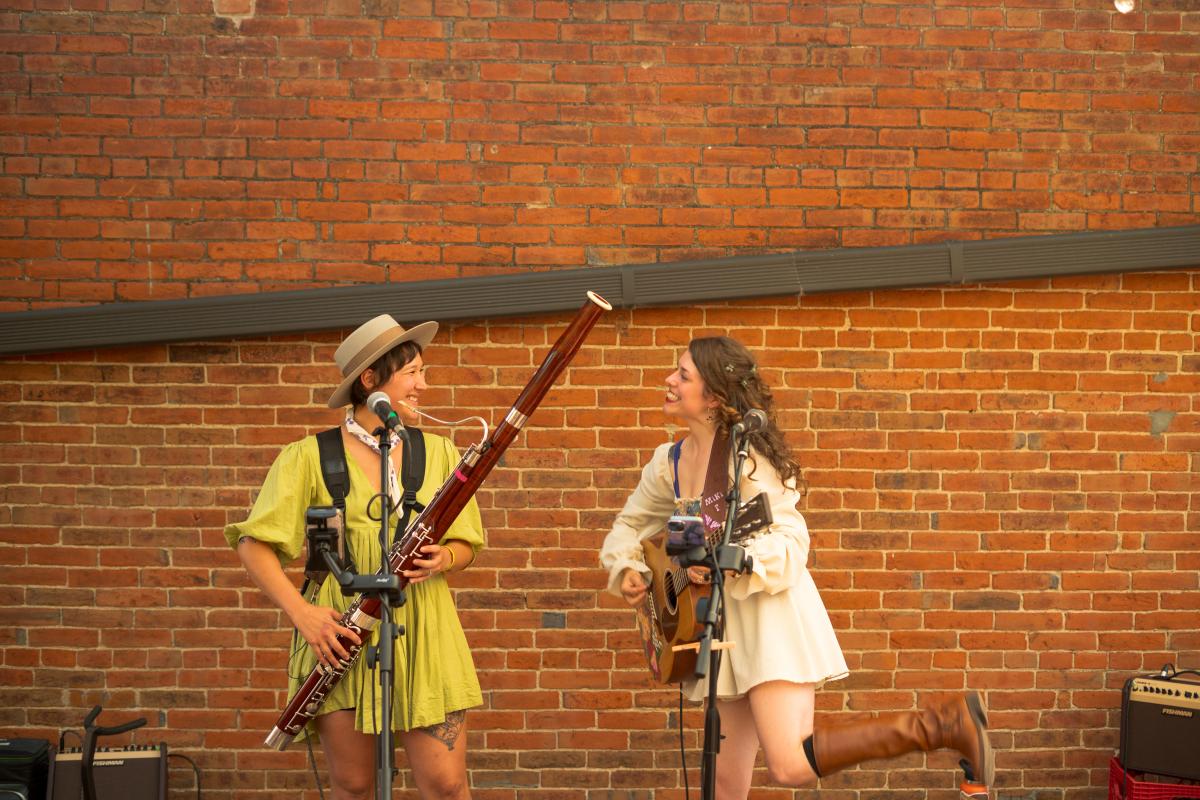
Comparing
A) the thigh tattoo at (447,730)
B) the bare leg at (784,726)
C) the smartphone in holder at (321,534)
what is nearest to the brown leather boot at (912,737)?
the bare leg at (784,726)

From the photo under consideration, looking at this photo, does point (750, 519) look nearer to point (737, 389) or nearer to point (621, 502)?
point (737, 389)

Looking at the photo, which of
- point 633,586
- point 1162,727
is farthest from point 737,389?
point 1162,727

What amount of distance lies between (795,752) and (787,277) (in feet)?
7.61

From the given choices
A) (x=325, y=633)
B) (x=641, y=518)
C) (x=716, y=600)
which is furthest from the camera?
(x=641, y=518)

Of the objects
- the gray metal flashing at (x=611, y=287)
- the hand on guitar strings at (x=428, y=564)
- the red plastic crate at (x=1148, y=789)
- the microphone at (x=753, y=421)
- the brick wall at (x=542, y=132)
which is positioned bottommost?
the red plastic crate at (x=1148, y=789)

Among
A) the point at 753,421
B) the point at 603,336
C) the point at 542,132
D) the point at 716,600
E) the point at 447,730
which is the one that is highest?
the point at 542,132

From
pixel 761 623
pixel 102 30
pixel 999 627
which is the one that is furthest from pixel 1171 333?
pixel 102 30

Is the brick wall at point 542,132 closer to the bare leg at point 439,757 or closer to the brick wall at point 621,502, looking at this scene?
the brick wall at point 621,502

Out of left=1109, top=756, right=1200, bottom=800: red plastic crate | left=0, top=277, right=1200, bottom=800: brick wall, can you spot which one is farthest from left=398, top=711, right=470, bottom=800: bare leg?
left=1109, top=756, right=1200, bottom=800: red plastic crate

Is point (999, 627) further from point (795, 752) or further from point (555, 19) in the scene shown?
point (555, 19)

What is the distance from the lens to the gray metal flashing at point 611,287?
5598 millimetres

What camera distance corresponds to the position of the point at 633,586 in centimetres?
434

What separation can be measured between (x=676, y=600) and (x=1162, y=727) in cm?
259

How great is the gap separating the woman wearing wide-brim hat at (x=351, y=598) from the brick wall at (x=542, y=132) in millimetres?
1513
